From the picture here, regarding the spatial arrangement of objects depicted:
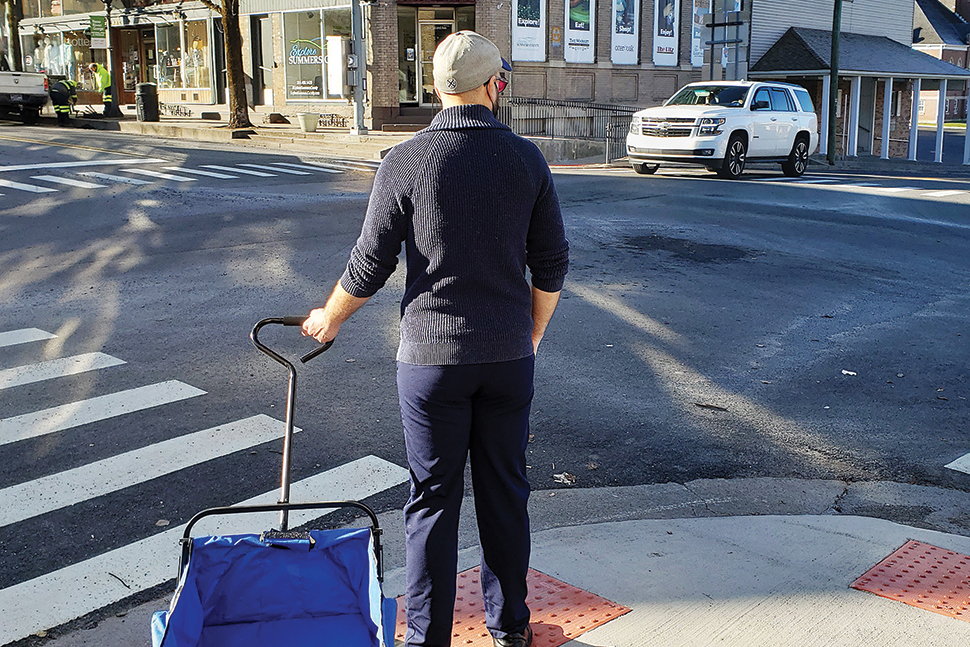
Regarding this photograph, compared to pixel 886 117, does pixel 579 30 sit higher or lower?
higher

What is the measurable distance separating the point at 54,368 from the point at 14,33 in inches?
1561

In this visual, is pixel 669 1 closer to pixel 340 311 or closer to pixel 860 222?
pixel 860 222

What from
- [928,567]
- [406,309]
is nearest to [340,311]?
[406,309]

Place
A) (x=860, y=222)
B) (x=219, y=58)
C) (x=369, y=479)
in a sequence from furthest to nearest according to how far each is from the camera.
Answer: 1. (x=219, y=58)
2. (x=860, y=222)
3. (x=369, y=479)

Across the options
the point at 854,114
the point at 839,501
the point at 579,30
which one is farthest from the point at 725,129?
the point at 854,114

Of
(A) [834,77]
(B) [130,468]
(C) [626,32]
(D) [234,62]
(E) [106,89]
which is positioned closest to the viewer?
(B) [130,468]

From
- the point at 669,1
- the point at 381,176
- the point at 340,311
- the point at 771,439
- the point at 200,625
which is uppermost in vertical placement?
the point at 669,1

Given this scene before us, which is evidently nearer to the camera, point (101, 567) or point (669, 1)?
point (101, 567)

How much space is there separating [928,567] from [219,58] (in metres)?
34.6

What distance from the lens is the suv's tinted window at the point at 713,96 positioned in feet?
70.1

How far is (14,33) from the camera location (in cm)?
4097

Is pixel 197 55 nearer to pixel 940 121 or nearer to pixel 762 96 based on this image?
pixel 762 96

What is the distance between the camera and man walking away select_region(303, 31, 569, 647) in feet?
9.60

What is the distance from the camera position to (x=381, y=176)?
298cm
